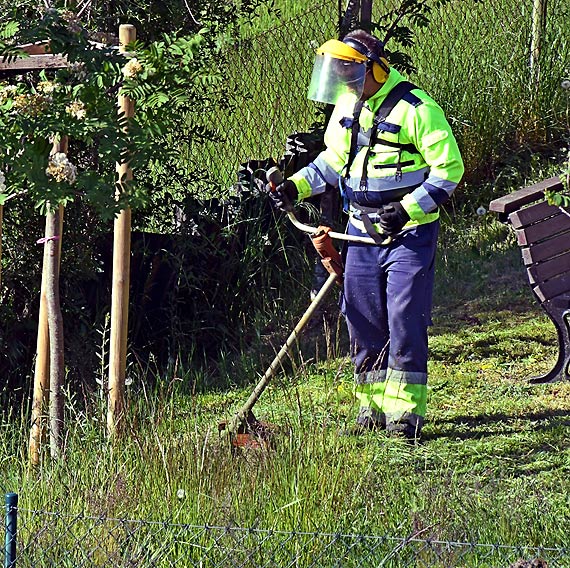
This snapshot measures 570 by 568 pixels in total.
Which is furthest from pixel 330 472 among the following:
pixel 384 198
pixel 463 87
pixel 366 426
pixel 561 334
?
pixel 463 87

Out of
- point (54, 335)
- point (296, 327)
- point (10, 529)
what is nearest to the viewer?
point (10, 529)

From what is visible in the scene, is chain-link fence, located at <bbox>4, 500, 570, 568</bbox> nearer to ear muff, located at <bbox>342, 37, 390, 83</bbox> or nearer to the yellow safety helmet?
the yellow safety helmet

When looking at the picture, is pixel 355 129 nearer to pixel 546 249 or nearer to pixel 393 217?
pixel 393 217

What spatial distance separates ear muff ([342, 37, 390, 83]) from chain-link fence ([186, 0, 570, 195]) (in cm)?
334

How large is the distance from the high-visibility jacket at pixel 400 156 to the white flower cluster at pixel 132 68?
5.64 ft

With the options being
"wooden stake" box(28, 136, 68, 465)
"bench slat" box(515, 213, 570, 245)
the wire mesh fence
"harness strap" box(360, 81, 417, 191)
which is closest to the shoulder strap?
"harness strap" box(360, 81, 417, 191)

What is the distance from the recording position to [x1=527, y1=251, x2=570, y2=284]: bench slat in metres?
5.91

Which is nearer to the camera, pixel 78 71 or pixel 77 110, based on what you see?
pixel 77 110


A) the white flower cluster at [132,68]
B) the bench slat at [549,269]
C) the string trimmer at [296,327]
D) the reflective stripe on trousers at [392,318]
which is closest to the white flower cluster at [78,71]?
the white flower cluster at [132,68]

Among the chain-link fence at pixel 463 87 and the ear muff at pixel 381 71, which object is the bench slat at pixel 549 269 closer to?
the ear muff at pixel 381 71

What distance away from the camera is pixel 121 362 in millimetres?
4691

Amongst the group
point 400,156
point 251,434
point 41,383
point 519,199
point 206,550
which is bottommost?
point 206,550

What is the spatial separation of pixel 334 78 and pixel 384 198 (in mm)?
649

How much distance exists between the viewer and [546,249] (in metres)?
5.94
